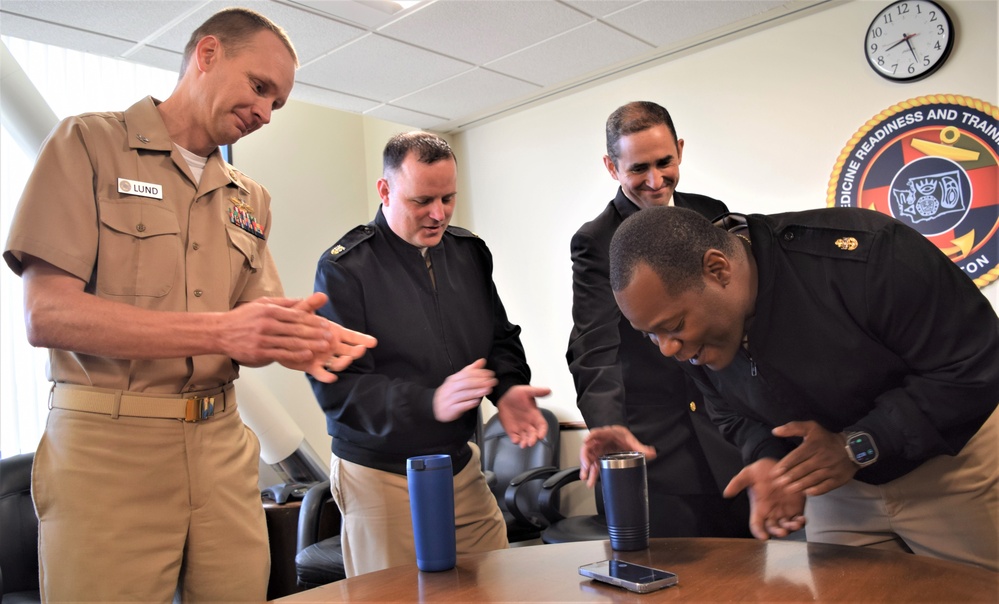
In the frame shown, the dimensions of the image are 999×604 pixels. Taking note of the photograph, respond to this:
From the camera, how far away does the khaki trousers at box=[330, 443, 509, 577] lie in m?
2.03

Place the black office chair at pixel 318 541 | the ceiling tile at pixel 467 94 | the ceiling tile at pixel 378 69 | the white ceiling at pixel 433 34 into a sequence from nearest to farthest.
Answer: the black office chair at pixel 318 541, the white ceiling at pixel 433 34, the ceiling tile at pixel 378 69, the ceiling tile at pixel 467 94

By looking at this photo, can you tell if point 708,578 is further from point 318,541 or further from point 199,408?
point 318,541

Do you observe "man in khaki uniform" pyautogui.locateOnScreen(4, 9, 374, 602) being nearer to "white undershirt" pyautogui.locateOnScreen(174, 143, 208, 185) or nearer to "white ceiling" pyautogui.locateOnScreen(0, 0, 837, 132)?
"white undershirt" pyautogui.locateOnScreen(174, 143, 208, 185)

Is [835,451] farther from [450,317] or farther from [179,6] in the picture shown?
[179,6]

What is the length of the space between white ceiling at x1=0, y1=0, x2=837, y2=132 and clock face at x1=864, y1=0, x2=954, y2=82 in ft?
1.15

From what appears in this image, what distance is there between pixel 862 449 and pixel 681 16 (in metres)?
3.00

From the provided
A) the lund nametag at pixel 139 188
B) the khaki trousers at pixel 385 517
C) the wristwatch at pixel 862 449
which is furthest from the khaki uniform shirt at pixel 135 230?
the wristwatch at pixel 862 449

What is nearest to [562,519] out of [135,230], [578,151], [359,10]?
[578,151]

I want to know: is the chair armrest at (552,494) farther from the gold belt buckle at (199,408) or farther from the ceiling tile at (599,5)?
the gold belt buckle at (199,408)

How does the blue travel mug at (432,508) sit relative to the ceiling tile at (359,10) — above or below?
below

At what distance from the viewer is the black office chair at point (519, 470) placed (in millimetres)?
4160

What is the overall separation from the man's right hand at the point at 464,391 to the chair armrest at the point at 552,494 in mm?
2273

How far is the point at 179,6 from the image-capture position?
11.6 feet

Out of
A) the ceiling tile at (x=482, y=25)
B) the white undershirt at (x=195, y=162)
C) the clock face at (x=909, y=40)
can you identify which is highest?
the ceiling tile at (x=482, y=25)
